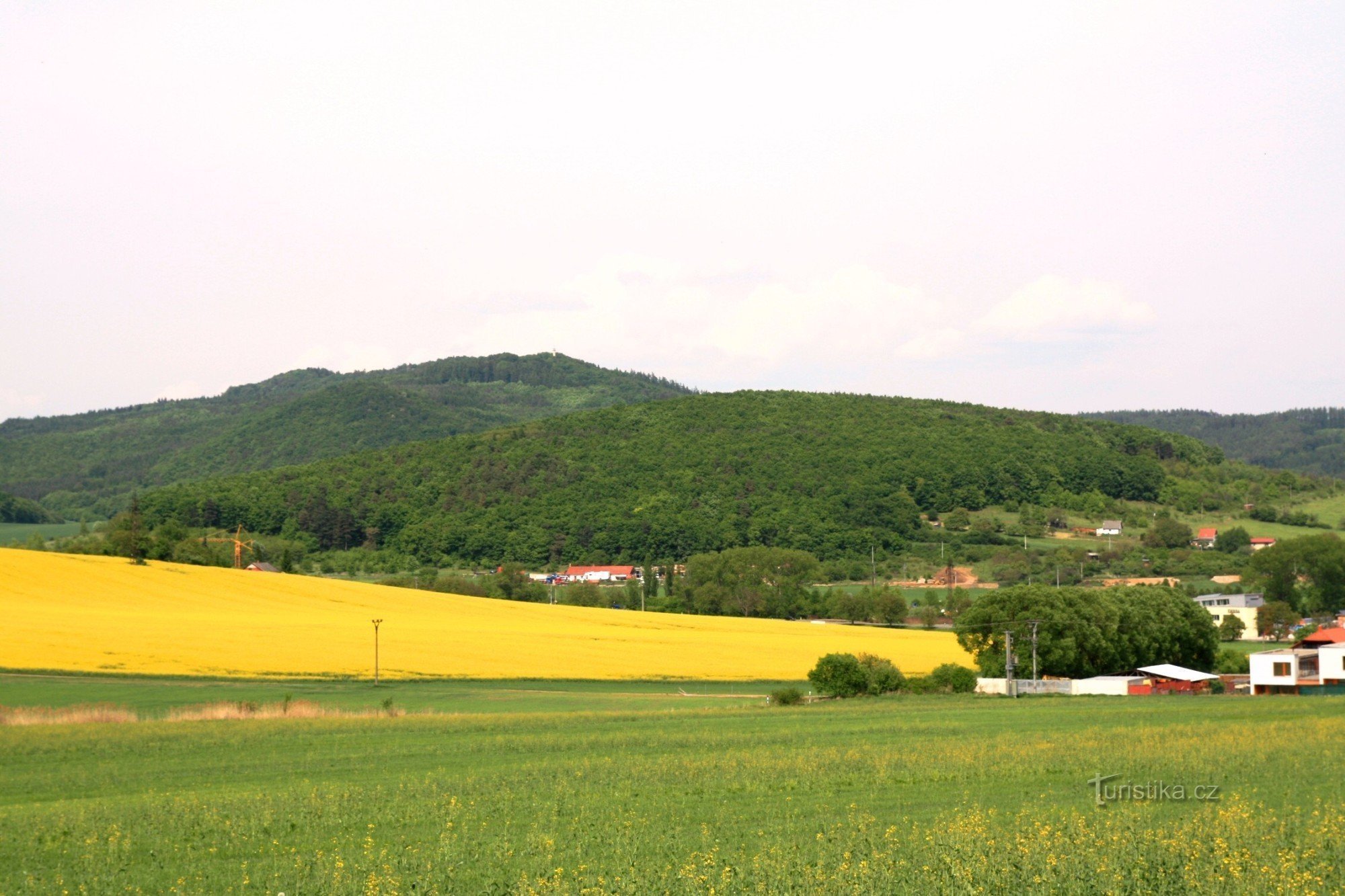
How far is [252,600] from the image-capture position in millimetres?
79438

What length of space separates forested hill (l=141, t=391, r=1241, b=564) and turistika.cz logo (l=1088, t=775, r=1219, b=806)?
130137mm

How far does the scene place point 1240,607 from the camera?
412 ft

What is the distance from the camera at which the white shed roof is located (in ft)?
219

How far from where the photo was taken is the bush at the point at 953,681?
6253 cm

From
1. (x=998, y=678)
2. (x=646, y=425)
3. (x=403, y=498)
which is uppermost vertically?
(x=646, y=425)

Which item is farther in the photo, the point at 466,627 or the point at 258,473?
the point at 258,473

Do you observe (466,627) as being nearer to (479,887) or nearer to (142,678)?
(142,678)

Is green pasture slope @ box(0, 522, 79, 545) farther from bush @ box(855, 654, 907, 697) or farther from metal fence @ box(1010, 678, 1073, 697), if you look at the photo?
metal fence @ box(1010, 678, 1073, 697)

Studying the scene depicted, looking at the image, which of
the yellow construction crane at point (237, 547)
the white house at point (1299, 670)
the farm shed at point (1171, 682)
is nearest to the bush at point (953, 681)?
the farm shed at point (1171, 682)

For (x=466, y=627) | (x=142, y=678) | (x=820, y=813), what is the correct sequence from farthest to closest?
1. (x=466, y=627)
2. (x=142, y=678)
3. (x=820, y=813)

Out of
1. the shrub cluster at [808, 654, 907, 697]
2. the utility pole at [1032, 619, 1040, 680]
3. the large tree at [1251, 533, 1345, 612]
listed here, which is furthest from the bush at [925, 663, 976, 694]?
the large tree at [1251, 533, 1345, 612]

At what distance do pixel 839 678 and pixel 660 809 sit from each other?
36434 mm

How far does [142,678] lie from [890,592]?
77.5 meters

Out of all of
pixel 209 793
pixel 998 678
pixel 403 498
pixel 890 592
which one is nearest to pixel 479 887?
pixel 209 793
